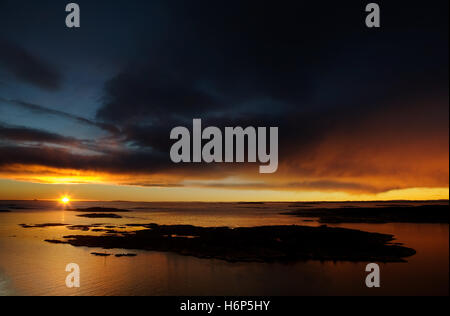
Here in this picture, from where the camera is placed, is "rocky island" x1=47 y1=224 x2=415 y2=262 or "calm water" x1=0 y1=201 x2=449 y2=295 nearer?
"calm water" x1=0 y1=201 x2=449 y2=295

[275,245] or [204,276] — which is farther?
[275,245]

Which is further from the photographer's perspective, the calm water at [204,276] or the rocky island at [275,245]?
the rocky island at [275,245]

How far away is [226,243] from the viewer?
3017 centimetres

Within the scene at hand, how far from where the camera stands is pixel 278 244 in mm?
29875

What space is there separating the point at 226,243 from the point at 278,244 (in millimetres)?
4960
